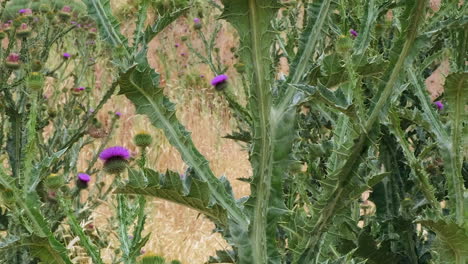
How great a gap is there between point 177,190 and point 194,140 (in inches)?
180

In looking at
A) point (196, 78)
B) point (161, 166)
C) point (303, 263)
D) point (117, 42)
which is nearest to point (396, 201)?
point (303, 263)

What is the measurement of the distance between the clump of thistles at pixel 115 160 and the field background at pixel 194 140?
0.62 metres

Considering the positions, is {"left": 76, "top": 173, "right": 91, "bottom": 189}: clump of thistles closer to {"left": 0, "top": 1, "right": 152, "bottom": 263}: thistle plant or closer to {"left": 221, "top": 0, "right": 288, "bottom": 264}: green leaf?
{"left": 0, "top": 1, "right": 152, "bottom": 263}: thistle plant

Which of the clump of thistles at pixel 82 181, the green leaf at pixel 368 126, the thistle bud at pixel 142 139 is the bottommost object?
the green leaf at pixel 368 126

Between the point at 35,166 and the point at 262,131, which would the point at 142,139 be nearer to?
the point at 35,166

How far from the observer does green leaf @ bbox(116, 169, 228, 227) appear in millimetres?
833

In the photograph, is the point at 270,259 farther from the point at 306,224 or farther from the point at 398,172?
the point at 398,172

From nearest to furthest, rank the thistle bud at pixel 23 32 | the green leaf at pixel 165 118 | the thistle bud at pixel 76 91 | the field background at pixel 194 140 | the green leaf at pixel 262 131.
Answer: the green leaf at pixel 262 131 → the green leaf at pixel 165 118 → the thistle bud at pixel 23 32 → the thistle bud at pixel 76 91 → the field background at pixel 194 140

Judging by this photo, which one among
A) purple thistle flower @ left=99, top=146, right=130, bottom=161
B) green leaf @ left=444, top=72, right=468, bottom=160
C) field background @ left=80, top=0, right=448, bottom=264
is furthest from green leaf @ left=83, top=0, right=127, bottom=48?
field background @ left=80, top=0, right=448, bottom=264

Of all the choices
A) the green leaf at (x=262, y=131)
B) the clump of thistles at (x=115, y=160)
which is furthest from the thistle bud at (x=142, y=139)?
the green leaf at (x=262, y=131)

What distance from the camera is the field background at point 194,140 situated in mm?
3590

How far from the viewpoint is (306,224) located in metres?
0.90

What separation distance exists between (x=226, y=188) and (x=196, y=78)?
5.88 m

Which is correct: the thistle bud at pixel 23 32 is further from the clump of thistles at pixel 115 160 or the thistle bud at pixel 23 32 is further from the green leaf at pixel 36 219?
the green leaf at pixel 36 219
